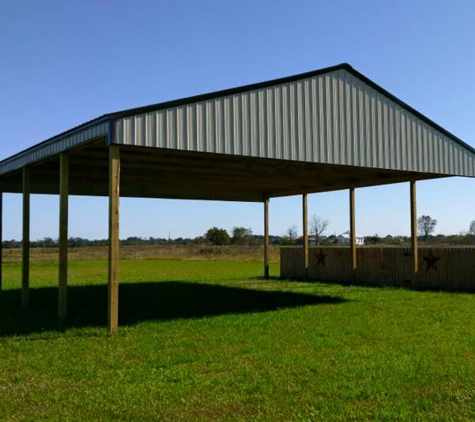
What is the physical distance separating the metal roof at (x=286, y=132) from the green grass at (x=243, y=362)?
133 inches

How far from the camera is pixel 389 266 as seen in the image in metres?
20.1

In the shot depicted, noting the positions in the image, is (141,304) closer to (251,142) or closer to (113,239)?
(113,239)

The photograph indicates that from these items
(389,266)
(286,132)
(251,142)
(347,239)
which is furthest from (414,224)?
(347,239)

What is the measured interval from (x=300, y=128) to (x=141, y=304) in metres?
6.19

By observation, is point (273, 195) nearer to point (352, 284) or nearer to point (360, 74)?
point (352, 284)

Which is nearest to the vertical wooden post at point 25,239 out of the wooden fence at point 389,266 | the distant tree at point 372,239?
the wooden fence at point 389,266

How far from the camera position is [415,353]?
7.96 meters

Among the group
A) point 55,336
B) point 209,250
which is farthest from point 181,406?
point 209,250

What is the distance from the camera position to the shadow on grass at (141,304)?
11.4 m

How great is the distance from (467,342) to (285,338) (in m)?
2.85

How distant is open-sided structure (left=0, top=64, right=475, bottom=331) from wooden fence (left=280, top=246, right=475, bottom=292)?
219cm

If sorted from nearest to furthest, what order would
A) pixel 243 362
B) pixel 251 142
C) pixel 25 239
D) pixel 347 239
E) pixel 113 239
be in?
pixel 243 362 → pixel 113 239 → pixel 251 142 → pixel 25 239 → pixel 347 239

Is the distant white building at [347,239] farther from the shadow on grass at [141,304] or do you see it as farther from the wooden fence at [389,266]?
the shadow on grass at [141,304]

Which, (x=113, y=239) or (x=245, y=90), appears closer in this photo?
(x=113, y=239)
